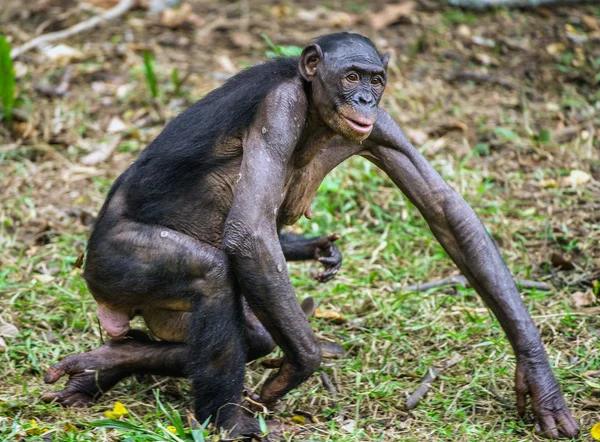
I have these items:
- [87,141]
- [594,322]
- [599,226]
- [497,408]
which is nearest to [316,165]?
[497,408]

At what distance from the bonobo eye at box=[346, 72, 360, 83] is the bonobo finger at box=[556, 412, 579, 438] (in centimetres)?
230

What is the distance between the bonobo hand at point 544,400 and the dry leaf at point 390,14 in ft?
21.4

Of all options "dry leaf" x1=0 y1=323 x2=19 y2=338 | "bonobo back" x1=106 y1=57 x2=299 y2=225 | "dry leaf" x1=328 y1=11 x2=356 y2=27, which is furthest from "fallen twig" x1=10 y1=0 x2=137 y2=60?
"bonobo back" x1=106 y1=57 x2=299 y2=225

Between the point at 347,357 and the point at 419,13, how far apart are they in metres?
6.34

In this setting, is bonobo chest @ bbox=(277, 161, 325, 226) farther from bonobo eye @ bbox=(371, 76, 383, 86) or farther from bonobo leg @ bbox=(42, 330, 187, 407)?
bonobo leg @ bbox=(42, 330, 187, 407)

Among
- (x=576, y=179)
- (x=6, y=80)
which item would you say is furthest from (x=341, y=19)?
(x=6, y=80)

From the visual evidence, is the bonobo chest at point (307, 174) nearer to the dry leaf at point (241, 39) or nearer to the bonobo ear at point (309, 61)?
the bonobo ear at point (309, 61)

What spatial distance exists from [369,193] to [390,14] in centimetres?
398

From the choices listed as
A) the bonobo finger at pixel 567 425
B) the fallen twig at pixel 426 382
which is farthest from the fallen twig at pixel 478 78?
the bonobo finger at pixel 567 425

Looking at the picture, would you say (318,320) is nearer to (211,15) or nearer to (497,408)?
(497,408)

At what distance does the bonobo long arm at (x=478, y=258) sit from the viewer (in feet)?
16.6

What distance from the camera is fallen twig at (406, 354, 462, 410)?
538 centimetres

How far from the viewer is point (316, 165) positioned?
5.54 metres

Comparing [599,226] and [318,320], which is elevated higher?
[599,226]
